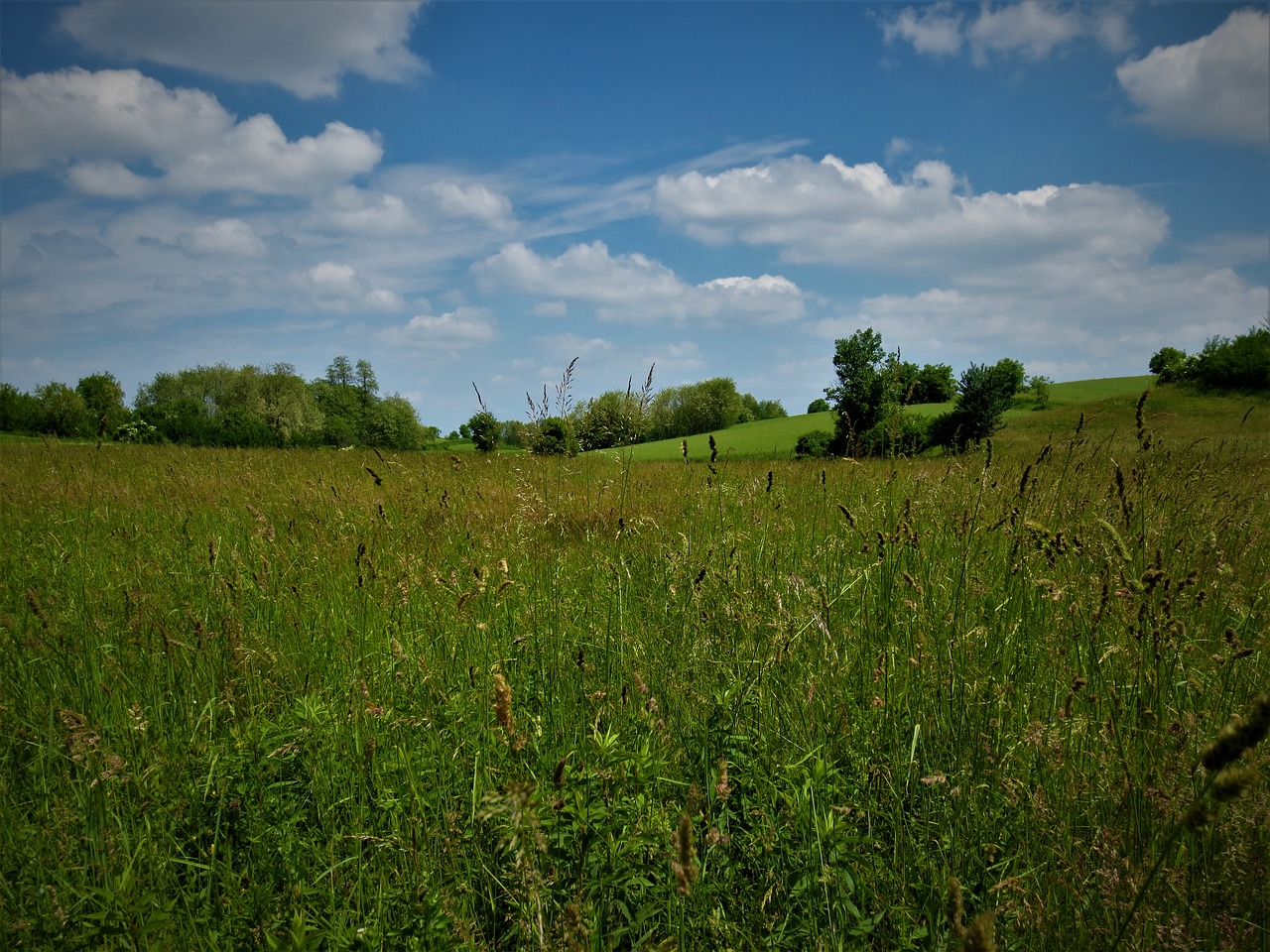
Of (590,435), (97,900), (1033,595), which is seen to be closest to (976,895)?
(1033,595)

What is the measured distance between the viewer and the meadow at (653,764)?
1.72m

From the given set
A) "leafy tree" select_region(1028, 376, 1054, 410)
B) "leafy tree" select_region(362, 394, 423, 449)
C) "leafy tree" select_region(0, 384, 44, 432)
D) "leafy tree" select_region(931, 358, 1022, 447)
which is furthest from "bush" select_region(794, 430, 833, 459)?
"leafy tree" select_region(0, 384, 44, 432)

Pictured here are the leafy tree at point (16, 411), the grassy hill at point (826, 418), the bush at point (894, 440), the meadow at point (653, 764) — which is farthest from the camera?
the grassy hill at point (826, 418)

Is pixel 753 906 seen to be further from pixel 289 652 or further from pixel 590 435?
pixel 590 435

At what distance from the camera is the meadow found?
1.72 meters

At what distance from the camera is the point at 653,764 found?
6.61ft

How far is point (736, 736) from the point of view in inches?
89.5

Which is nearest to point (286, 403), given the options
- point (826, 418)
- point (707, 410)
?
point (707, 410)

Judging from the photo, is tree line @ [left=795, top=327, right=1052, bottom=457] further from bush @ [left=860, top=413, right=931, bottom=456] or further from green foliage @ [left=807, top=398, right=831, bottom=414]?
green foliage @ [left=807, top=398, right=831, bottom=414]

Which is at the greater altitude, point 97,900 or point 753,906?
point 97,900

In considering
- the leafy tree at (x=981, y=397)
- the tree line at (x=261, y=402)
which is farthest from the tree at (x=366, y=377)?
the leafy tree at (x=981, y=397)

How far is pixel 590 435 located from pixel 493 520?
186cm

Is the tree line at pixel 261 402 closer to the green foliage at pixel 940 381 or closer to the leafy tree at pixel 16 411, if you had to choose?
the leafy tree at pixel 16 411

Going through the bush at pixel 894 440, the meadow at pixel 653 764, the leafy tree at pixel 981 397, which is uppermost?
the leafy tree at pixel 981 397
